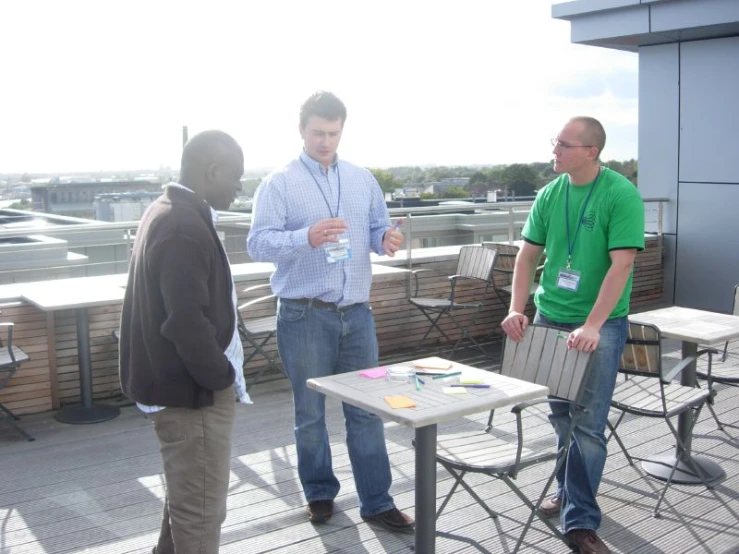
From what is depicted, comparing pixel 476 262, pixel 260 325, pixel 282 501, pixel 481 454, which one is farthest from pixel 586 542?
pixel 476 262

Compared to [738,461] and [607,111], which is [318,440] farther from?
[607,111]

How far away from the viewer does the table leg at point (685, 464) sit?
13.2ft

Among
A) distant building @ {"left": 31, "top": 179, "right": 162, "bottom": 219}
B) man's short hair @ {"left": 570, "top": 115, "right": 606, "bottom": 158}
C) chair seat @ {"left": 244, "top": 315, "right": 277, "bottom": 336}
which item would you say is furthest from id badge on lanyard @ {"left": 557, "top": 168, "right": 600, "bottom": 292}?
distant building @ {"left": 31, "top": 179, "right": 162, "bottom": 219}

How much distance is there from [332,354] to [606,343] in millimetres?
1125

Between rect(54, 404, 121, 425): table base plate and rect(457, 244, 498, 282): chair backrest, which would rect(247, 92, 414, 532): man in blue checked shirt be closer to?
rect(54, 404, 121, 425): table base plate

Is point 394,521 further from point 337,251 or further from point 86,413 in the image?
point 86,413

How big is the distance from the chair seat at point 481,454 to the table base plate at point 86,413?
286 centimetres

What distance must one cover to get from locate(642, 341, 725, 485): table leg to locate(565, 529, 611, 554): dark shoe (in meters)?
1.00

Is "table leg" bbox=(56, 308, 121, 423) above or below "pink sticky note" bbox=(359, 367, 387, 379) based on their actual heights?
below

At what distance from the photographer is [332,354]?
3.40 meters

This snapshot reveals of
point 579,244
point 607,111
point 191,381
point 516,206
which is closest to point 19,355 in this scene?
point 191,381

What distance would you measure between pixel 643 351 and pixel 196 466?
2.30m

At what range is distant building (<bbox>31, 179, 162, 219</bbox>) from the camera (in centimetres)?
1980

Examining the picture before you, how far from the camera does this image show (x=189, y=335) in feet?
7.18
